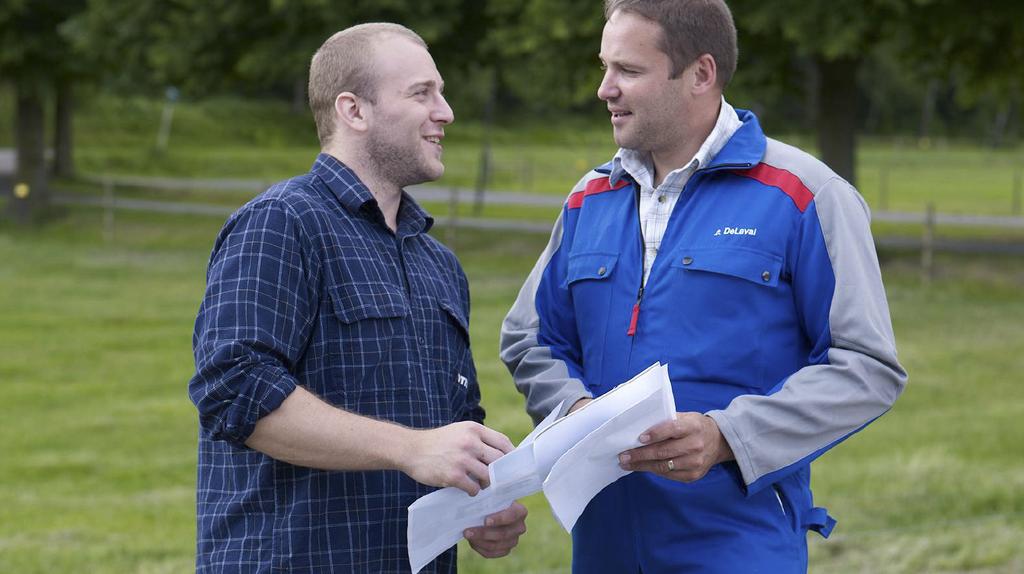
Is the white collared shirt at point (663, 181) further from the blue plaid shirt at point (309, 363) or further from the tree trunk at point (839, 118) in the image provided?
the tree trunk at point (839, 118)

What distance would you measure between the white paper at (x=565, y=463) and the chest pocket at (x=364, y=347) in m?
0.27

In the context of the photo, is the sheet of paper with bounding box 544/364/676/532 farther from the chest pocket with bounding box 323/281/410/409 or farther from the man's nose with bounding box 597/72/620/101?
the man's nose with bounding box 597/72/620/101

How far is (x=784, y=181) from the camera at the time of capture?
10.2ft

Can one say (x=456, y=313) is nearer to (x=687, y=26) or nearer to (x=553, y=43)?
(x=687, y=26)

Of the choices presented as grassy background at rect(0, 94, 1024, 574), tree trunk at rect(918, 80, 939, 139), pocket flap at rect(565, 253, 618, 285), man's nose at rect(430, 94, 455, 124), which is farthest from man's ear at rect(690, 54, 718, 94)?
tree trunk at rect(918, 80, 939, 139)

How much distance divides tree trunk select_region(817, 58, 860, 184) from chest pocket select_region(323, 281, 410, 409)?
16.8 m

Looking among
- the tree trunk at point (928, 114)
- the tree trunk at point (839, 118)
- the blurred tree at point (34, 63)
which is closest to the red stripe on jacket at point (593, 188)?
the tree trunk at point (839, 118)

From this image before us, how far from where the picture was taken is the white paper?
2.69 meters

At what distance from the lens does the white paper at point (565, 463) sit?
8.84 ft

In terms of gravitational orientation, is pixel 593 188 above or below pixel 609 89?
below

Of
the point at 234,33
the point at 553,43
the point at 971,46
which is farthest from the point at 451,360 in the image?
the point at 234,33

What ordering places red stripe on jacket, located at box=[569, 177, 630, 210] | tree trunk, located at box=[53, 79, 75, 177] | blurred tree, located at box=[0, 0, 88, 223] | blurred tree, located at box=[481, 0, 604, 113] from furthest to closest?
tree trunk, located at box=[53, 79, 75, 177] → blurred tree, located at box=[0, 0, 88, 223] → blurred tree, located at box=[481, 0, 604, 113] → red stripe on jacket, located at box=[569, 177, 630, 210]

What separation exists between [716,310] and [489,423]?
6.47 m

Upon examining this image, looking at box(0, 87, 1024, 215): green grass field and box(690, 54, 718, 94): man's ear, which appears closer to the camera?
box(690, 54, 718, 94): man's ear
